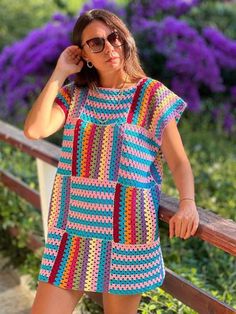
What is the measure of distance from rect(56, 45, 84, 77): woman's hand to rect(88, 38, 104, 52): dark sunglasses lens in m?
0.12

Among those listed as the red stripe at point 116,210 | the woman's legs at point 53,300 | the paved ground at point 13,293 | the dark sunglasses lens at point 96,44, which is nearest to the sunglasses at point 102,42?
the dark sunglasses lens at point 96,44

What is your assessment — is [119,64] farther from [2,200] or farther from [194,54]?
[194,54]

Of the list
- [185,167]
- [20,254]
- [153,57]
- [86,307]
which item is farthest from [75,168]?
[153,57]

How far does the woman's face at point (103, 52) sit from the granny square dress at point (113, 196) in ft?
0.26

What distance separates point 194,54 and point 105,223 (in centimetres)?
454

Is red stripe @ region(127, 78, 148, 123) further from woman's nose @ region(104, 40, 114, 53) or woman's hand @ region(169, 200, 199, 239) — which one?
woman's hand @ region(169, 200, 199, 239)

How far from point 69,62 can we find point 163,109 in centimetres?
40

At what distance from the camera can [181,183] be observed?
2201 millimetres

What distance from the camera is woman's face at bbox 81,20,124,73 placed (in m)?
2.23

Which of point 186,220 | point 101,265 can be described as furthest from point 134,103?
point 101,265

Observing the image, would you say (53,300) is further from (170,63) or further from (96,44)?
(170,63)

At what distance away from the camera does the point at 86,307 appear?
10.4 ft

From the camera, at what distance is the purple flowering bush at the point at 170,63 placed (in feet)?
21.3

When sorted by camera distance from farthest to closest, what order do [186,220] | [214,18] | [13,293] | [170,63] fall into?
[214,18], [170,63], [13,293], [186,220]
